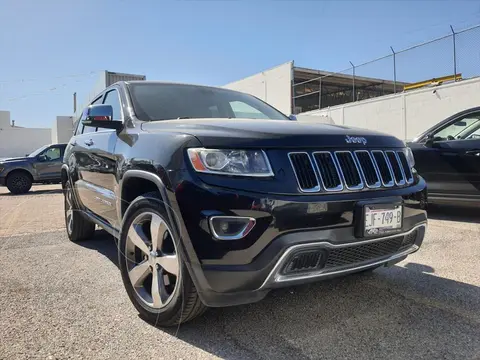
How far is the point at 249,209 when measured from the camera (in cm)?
206

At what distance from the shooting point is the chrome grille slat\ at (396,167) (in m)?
2.69

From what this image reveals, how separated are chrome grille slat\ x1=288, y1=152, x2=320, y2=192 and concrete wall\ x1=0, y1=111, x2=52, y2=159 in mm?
52088

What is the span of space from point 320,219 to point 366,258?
513mm

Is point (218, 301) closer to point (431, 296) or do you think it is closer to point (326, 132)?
point (326, 132)

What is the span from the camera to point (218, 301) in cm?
213

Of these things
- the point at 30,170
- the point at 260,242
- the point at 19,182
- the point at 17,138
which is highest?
the point at 17,138

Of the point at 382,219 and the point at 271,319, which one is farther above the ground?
the point at 382,219

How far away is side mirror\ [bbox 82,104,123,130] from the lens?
3.18 metres

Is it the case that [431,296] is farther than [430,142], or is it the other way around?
[430,142]

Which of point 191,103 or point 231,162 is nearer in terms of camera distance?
point 231,162

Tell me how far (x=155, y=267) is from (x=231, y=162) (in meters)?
0.87

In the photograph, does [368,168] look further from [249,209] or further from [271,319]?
[271,319]

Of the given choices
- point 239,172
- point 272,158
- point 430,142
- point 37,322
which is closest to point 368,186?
point 272,158

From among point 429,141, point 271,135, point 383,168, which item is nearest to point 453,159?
point 429,141
